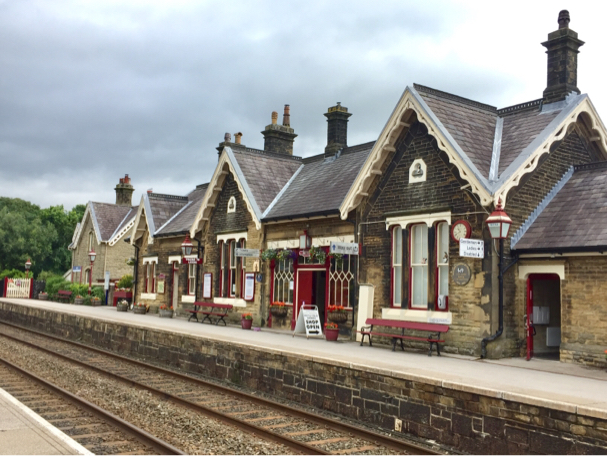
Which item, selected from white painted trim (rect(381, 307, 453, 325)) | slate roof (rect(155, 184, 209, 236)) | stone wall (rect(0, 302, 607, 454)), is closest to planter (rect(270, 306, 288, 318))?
stone wall (rect(0, 302, 607, 454))

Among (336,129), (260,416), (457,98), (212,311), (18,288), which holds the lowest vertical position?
(260,416)

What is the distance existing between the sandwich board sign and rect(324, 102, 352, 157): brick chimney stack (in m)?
7.27

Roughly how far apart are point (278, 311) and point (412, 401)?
11013mm

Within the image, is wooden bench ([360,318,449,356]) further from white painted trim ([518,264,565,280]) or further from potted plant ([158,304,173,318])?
potted plant ([158,304,173,318])

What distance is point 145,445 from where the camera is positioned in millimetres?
8719

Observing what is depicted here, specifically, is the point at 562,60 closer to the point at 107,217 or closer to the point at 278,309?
the point at 278,309

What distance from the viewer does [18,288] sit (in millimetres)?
42438

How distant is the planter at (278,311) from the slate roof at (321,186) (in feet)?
9.76

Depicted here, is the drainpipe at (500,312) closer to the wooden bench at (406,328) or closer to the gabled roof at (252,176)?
the wooden bench at (406,328)

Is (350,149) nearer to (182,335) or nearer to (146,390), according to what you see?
(182,335)

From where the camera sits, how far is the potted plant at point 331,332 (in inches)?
669

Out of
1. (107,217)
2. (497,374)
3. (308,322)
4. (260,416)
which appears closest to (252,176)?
(308,322)

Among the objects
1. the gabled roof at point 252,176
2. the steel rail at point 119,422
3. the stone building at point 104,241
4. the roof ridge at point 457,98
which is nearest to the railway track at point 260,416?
the steel rail at point 119,422

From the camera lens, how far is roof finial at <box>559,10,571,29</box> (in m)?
15.6
